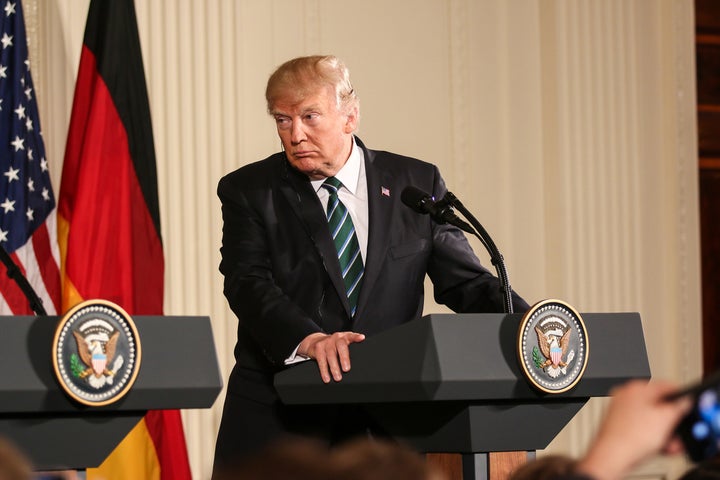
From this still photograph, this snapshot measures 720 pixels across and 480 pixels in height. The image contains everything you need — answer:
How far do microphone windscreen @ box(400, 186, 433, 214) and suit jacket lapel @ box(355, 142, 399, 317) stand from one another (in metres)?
0.21

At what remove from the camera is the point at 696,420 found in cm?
122

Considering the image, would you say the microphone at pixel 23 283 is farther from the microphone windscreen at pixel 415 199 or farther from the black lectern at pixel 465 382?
the microphone windscreen at pixel 415 199

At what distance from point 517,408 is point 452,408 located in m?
0.14

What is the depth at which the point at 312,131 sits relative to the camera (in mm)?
3258

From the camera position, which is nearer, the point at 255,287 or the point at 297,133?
the point at 255,287

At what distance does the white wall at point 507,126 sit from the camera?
17.7 ft

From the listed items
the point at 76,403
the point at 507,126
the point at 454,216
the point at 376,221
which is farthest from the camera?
the point at 507,126

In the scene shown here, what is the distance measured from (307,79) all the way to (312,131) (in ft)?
0.47

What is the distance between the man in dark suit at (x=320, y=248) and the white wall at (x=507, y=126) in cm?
210

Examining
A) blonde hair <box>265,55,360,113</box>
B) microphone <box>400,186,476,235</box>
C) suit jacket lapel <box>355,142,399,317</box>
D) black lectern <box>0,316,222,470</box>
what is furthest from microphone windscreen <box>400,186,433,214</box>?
black lectern <box>0,316,222,470</box>

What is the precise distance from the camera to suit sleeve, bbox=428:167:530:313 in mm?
3229

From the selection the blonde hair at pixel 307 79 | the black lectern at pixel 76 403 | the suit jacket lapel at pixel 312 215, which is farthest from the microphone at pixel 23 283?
the blonde hair at pixel 307 79

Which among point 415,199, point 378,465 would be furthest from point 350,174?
point 378,465

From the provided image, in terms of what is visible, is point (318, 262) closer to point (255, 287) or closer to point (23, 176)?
point (255, 287)
